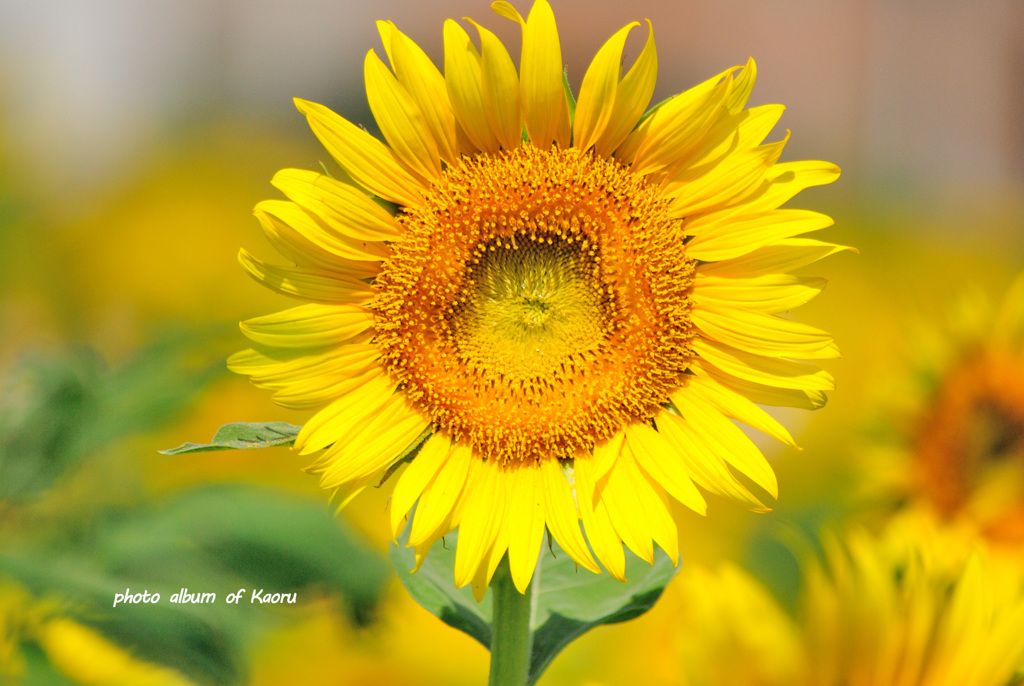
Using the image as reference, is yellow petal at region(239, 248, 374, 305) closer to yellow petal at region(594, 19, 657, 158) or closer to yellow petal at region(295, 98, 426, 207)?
yellow petal at region(295, 98, 426, 207)

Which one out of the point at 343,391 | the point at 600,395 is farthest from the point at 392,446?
the point at 600,395

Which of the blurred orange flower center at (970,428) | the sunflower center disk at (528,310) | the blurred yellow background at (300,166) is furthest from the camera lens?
the blurred orange flower center at (970,428)

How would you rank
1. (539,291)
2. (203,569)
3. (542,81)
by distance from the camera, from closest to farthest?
(542,81) → (539,291) → (203,569)

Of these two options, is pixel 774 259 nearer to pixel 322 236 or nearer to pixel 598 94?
pixel 598 94

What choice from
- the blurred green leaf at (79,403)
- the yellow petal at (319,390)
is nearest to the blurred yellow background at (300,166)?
the blurred green leaf at (79,403)

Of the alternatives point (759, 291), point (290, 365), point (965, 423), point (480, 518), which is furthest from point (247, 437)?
point (965, 423)

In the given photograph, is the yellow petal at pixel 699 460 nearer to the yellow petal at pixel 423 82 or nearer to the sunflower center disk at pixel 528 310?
the sunflower center disk at pixel 528 310

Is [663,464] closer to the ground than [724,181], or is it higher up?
closer to the ground
